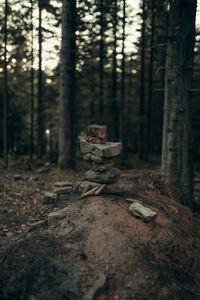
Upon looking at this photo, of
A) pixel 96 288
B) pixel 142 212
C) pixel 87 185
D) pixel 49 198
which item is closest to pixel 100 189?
pixel 87 185

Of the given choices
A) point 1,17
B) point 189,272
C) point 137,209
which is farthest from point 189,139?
point 1,17

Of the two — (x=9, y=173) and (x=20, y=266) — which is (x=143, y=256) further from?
(x=9, y=173)

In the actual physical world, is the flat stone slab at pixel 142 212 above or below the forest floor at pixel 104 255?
above

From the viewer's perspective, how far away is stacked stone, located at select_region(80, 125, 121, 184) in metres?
A: 9.56

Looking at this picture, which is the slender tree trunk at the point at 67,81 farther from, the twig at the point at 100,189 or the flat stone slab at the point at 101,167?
the twig at the point at 100,189

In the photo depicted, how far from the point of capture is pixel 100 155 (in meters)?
9.48

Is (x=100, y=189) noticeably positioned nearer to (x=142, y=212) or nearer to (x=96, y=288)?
(x=142, y=212)

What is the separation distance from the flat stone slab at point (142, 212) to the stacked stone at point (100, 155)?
1218mm

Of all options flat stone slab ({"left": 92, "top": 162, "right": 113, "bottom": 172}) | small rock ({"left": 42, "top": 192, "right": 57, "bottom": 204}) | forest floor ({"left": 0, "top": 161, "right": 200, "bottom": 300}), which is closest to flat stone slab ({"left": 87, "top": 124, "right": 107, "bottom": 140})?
flat stone slab ({"left": 92, "top": 162, "right": 113, "bottom": 172})

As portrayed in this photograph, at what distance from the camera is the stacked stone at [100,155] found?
9.56 metres

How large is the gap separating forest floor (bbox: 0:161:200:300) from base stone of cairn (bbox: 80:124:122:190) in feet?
1.69

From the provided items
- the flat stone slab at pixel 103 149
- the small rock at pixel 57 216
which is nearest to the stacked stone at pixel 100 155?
the flat stone slab at pixel 103 149

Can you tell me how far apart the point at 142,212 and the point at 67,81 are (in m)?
11.6

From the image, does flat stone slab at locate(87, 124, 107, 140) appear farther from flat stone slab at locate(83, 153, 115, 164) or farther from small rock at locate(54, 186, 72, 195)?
small rock at locate(54, 186, 72, 195)
